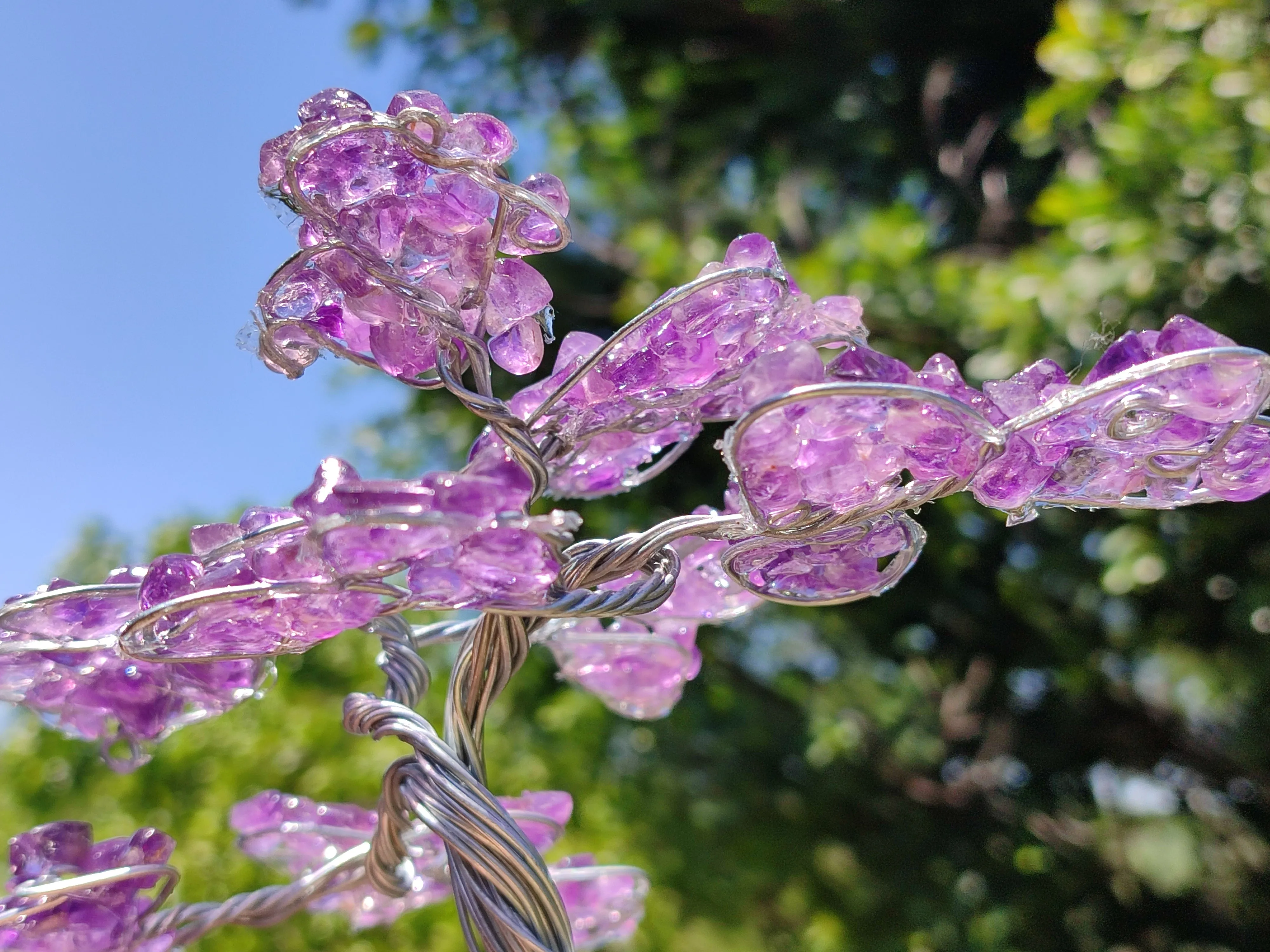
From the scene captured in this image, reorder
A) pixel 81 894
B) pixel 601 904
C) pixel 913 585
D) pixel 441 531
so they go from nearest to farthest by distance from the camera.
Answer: pixel 441 531 < pixel 81 894 < pixel 601 904 < pixel 913 585

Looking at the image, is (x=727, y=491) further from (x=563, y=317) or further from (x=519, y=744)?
(x=519, y=744)

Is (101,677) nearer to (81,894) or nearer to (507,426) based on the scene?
(81,894)

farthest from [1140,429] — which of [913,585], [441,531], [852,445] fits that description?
[913,585]

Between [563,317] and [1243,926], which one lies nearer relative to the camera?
[1243,926]

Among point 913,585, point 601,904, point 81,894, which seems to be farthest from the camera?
point 913,585

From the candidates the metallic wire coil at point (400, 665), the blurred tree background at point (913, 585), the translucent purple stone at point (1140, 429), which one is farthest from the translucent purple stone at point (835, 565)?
the blurred tree background at point (913, 585)

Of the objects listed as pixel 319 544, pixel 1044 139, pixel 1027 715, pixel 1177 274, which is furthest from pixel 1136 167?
pixel 319 544

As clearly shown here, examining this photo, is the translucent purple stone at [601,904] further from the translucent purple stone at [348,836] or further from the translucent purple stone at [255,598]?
the translucent purple stone at [255,598]
